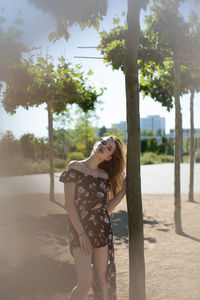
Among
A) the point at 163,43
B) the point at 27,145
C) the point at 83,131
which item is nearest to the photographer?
the point at 163,43

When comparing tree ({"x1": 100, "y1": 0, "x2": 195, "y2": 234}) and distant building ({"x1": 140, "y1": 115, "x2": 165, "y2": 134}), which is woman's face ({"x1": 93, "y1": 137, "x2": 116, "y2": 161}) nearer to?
tree ({"x1": 100, "y1": 0, "x2": 195, "y2": 234})

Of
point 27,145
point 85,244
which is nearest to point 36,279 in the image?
point 85,244

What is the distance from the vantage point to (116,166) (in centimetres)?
269

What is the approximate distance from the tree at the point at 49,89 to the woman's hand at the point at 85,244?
499 centimetres

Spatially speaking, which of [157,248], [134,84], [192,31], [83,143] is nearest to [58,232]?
[157,248]

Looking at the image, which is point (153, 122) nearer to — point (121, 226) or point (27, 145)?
point (27, 145)

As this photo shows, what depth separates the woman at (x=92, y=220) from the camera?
2.34m

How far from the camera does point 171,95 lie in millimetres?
6602

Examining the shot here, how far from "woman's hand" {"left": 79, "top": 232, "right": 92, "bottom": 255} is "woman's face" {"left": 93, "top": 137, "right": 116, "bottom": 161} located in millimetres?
616

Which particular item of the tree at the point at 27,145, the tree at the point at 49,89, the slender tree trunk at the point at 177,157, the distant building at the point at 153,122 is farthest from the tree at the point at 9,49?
the distant building at the point at 153,122

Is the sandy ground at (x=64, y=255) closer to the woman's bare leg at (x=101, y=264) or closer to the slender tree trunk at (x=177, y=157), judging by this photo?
the slender tree trunk at (x=177, y=157)

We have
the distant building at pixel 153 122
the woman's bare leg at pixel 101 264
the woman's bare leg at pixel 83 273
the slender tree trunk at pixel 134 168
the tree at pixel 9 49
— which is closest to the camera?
the woman's bare leg at pixel 83 273

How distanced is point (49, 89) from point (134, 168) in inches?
222

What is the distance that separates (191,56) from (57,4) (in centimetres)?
395
